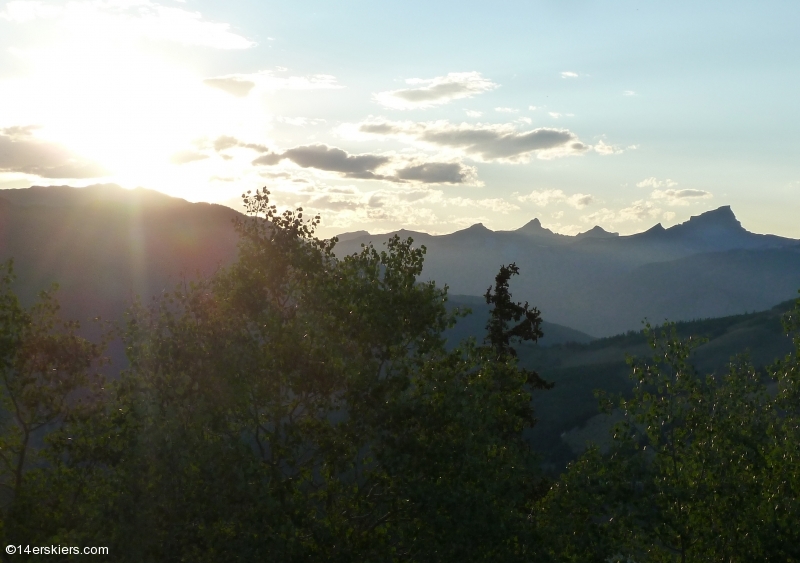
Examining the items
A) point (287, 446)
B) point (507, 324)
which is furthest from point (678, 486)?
point (507, 324)

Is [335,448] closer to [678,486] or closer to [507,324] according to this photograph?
[678,486]

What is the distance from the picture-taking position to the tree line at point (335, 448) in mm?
22172

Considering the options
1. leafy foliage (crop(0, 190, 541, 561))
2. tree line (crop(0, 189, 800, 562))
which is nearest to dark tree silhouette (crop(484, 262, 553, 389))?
tree line (crop(0, 189, 800, 562))

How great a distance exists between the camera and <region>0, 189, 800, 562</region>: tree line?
72.7ft

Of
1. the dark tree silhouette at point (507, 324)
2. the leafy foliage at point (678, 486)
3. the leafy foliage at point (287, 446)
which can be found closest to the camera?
the leafy foliage at point (287, 446)

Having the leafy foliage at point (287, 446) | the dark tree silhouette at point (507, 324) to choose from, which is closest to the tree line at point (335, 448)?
the leafy foliage at point (287, 446)

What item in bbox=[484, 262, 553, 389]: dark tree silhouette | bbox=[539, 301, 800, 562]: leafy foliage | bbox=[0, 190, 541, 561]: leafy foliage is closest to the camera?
bbox=[0, 190, 541, 561]: leafy foliage

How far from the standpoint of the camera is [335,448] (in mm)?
23906

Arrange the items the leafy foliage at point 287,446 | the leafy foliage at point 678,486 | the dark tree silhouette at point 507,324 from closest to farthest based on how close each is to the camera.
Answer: the leafy foliage at point 287,446 → the leafy foliage at point 678,486 → the dark tree silhouette at point 507,324

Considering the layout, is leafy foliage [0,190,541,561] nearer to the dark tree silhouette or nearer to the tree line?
the tree line

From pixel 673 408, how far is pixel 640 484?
2.81 metres

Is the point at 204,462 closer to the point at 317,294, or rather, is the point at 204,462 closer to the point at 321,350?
the point at 321,350

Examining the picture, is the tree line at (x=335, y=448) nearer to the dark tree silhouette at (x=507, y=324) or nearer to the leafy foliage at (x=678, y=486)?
the leafy foliage at (x=678, y=486)

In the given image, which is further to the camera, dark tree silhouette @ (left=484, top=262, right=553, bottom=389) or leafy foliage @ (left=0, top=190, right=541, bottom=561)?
dark tree silhouette @ (left=484, top=262, right=553, bottom=389)
